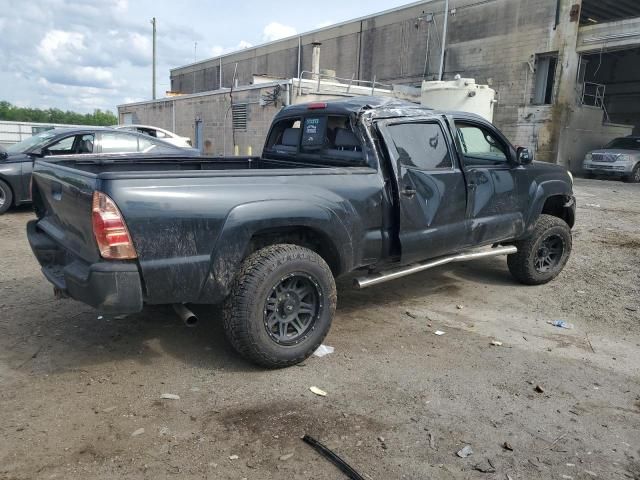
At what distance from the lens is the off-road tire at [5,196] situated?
28.7ft

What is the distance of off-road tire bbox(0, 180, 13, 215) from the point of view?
8.75 metres

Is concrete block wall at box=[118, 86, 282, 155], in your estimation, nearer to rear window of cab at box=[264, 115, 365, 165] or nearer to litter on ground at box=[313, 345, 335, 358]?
rear window of cab at box=[264, 115, 365, 165]

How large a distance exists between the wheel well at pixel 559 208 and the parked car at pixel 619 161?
14126mm

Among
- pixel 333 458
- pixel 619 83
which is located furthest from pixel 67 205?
pixel 619 83

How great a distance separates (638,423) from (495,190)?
249 centimetres

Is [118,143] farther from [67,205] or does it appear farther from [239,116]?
[239,116]

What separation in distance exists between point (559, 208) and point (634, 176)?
14642 millimetres

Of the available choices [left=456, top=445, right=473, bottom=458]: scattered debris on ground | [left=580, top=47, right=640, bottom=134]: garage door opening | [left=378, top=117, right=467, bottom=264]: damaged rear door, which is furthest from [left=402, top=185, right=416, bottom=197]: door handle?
[left=580, top=47, right=640, bottom=134]: garage door opening

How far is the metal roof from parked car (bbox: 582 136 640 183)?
583 centimetres

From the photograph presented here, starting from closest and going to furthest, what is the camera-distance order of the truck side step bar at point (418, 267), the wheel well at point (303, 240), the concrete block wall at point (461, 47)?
the wheel well at point (303, 240) → the truck side step bar at point (418, 267) → the concrete block wall at point (461, 47)

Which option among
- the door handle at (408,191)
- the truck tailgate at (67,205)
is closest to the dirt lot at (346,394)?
the truck tailgate at (67,205)

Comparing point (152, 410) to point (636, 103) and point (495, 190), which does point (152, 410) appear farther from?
point (636, 103)

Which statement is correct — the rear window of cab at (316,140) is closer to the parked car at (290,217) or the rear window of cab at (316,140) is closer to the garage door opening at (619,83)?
the parked car at (290,217)

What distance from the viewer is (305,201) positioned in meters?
3.60
